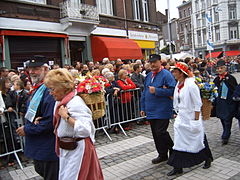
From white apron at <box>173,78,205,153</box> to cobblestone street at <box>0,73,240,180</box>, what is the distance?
522 mm

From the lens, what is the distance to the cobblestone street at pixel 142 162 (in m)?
4.05

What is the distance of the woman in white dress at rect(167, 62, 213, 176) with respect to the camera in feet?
12.7

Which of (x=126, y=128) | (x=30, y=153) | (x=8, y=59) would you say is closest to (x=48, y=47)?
(x=8, y=59)

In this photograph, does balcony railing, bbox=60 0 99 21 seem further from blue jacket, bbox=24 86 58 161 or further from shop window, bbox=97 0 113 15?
blue jacket, bbox=24 86 58 161

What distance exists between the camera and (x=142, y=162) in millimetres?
4711

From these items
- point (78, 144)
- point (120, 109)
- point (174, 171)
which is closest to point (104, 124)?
point (120, 109)

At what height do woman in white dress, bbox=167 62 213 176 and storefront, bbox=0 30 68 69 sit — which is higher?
storefront, bbox=0 30 68 69

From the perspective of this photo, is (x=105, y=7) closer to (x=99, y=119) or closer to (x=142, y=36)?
(x=142, y=36)

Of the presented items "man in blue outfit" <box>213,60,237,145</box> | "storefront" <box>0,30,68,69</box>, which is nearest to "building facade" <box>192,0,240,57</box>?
"storefront" <box>0,30,68,69</box>

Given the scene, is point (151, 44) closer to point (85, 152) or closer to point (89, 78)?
point (89, 78)

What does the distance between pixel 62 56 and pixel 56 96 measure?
12.2 m

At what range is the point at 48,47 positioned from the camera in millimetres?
13578

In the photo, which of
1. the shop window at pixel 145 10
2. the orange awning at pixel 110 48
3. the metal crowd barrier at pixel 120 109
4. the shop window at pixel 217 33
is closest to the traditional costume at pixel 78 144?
the metal crowd barrier at pixel 120 109

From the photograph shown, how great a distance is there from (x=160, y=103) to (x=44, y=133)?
2289 millimetres
